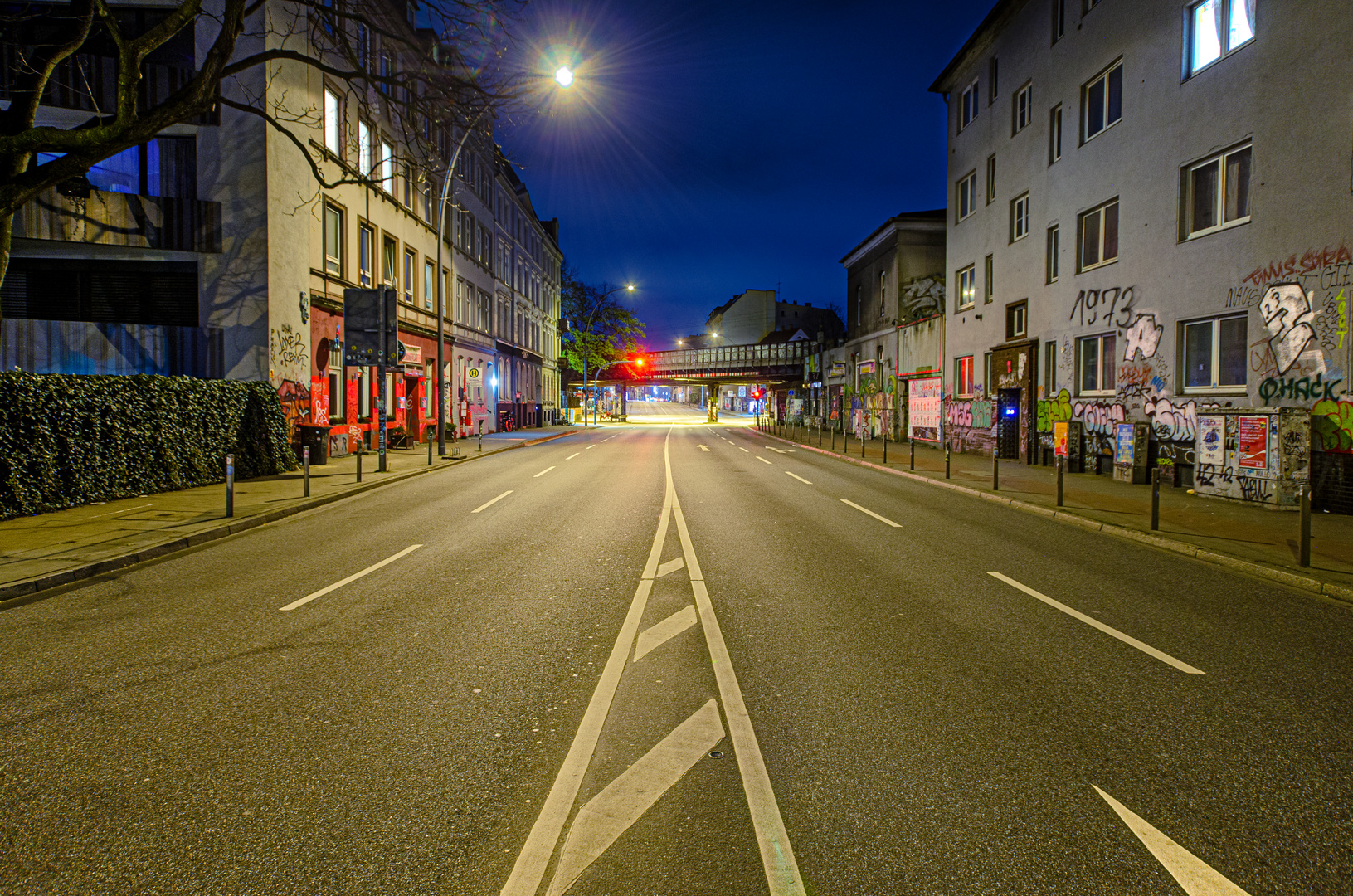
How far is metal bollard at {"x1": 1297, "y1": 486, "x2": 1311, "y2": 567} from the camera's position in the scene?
749 cm

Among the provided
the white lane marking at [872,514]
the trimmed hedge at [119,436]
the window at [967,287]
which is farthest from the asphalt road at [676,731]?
the window at [967,287]

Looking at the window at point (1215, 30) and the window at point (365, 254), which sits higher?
the window at point (1215, 30)

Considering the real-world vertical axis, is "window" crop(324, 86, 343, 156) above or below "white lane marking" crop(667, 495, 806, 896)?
above

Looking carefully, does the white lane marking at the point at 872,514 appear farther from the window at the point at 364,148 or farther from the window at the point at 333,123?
the window at the point at 364,148

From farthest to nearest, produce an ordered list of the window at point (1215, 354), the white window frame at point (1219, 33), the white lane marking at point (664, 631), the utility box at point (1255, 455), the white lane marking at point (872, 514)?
the window at point (1215, 354) → the white window frame at point (1219, 33) → the utility box at point (1255, 455) → the white lane marking at point (872, 514) → the white lane marking at point (664, 631)

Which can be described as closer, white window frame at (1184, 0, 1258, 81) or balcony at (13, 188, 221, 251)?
white window frame at (1184, 0, 1258, 81)

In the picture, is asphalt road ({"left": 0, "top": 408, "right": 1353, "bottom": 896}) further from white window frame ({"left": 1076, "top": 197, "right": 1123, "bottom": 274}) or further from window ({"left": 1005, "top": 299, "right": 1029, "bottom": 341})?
window ({"left": 1005, "top": 299, "right": 1029, "bottom": 341})

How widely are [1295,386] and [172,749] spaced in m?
16.6

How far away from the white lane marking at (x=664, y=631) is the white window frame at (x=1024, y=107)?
2374 centimetres

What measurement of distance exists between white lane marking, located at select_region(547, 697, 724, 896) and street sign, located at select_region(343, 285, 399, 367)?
16622 millimetres

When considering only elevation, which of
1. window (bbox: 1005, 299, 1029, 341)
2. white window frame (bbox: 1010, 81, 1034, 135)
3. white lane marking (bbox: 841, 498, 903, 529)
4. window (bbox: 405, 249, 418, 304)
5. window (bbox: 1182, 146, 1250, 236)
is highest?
white window frame (bbox: 1010, 81, 1034, 135)

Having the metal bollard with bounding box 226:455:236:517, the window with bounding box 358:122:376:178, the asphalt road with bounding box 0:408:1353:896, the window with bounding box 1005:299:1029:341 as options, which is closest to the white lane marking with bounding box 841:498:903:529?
the asphalt road with bounding box 0:408:1353:896

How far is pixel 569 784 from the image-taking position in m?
3.29

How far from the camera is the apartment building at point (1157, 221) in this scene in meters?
12.3
